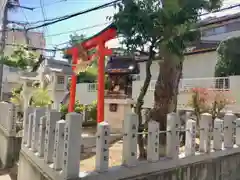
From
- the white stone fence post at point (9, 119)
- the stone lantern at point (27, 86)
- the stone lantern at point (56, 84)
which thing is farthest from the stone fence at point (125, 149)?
the stone lantern at point (56, 84)

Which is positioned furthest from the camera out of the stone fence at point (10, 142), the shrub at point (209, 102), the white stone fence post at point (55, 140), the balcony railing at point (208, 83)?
the balcony railing at point (208, 83)

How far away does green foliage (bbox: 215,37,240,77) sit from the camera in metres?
9.99

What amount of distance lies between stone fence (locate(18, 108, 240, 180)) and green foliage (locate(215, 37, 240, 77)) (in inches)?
209

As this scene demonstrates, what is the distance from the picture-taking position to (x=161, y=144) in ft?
14.4

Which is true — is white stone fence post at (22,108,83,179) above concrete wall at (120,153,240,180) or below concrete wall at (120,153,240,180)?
above

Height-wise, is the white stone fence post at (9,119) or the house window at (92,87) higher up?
the house window at (92,87)

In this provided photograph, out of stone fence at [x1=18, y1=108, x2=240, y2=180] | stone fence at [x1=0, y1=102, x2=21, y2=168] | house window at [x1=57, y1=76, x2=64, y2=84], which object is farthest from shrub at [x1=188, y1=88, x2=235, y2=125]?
house window at [x1=57, y1=76, x2=64, y2=84]

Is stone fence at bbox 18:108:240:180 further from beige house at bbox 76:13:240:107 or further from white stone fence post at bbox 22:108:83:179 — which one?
beige house at bbox 76:13:240:107

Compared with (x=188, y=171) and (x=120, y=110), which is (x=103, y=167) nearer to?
(x=188, y=171)

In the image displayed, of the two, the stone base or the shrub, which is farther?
the stone base

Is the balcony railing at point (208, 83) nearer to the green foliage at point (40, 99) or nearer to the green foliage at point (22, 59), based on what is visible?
the green foliage at point (40, 99)

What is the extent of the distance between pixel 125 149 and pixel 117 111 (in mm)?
5991

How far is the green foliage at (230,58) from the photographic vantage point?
32.8ft

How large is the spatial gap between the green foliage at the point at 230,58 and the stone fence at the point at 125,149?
5.32 metres
